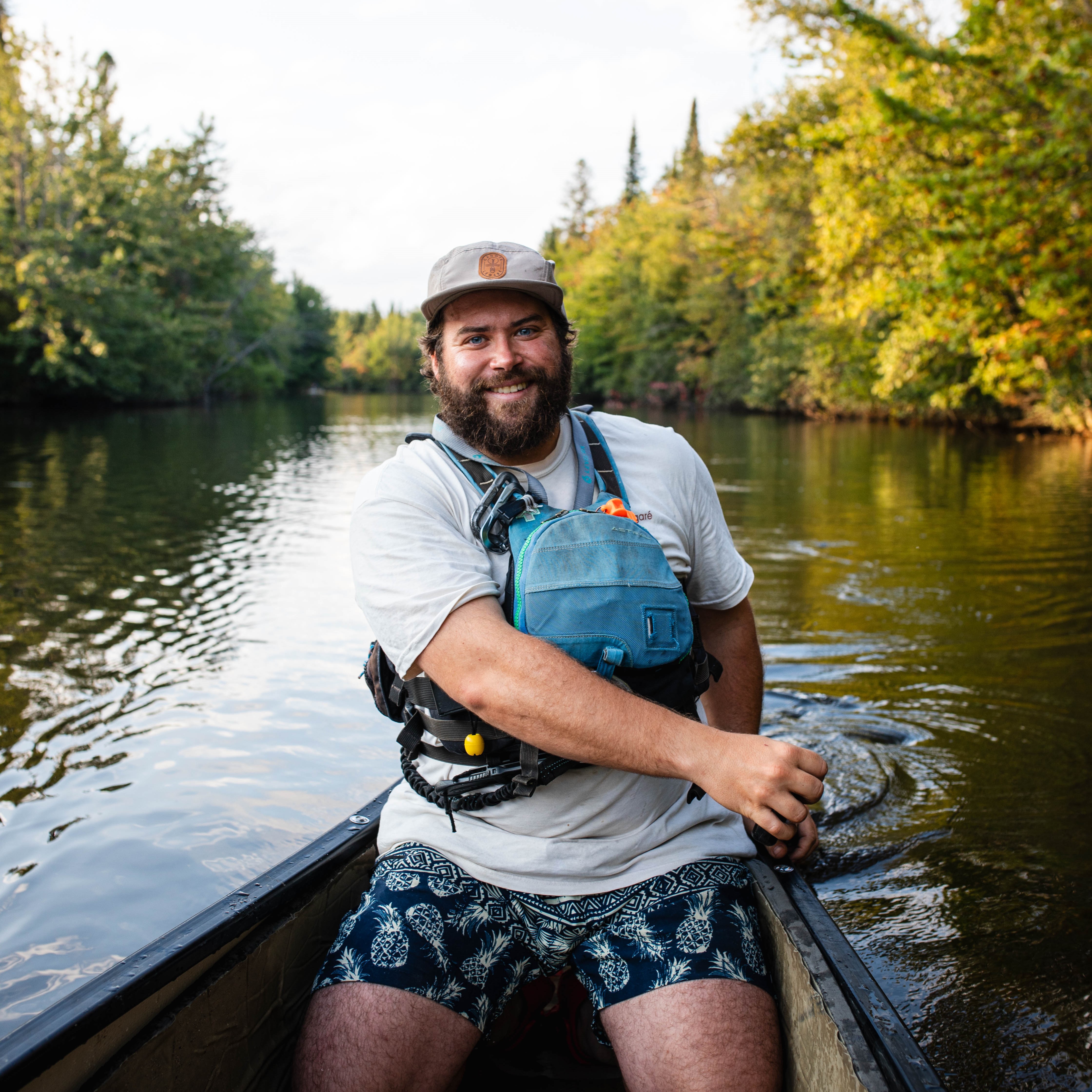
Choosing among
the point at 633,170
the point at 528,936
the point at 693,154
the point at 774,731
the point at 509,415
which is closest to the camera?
the point at 528,936

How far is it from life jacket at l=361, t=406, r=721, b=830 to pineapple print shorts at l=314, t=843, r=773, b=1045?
193mm

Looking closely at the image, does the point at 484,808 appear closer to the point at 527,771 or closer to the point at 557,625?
the point at 527,771

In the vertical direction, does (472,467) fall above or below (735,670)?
above

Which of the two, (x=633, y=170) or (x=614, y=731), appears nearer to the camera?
(x=614, y=731)

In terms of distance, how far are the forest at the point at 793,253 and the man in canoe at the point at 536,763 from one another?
541 millimetres

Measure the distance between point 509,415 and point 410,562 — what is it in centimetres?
51

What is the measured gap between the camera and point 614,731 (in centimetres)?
192

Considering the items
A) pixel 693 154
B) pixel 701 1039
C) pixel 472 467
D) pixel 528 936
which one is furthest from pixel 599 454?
pixel 693 154

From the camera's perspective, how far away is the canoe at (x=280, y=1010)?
5.22ft

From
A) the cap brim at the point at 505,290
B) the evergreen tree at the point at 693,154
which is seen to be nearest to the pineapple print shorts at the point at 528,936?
the cap brim at the point at 505,290

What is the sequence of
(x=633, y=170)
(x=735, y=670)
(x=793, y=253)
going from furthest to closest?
(x=633, y=170) → (x=793, y=253) → (x=735, y=670)

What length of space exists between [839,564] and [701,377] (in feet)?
137

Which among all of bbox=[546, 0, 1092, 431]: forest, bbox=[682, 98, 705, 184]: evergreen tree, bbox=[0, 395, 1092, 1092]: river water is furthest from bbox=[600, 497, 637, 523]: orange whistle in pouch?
bbox=[682, 98, 705, 184]: evergreen tree

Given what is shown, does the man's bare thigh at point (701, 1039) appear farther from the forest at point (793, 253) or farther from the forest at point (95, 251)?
the forest at point (95, 251)
